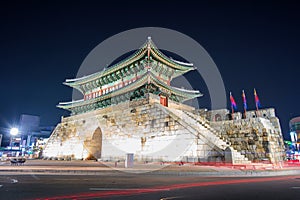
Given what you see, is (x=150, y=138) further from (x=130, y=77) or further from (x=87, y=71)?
(x=87, y=71)

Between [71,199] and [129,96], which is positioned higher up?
[129,96]

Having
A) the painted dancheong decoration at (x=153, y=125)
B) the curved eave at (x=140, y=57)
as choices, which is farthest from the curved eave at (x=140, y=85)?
the curved eave at (x=140, y=57)

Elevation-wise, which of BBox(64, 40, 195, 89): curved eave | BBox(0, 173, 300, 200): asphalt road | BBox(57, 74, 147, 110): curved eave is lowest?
BBox(0, 173, 300, 200): asphalt road

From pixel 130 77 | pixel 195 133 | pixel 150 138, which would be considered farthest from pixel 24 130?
pixel 195 133

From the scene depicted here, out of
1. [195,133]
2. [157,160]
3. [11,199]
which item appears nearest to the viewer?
[11,199]

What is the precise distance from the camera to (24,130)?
7344 cm

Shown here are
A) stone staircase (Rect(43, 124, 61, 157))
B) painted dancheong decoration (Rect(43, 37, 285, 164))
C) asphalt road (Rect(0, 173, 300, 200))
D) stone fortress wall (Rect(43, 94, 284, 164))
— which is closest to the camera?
asphalt road (Rect(0, 173, 300, 200))

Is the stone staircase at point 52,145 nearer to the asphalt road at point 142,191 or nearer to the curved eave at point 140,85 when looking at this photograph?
the curved eave at point 140,85

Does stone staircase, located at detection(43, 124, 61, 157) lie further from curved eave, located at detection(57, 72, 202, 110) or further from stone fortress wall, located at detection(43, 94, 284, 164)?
stone fortress wall, located at detection(43, 94, 284, 164)

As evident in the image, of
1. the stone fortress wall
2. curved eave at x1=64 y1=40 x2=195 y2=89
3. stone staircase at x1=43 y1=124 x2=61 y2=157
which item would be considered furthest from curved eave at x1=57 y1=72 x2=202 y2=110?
stone staircase at x1=43 y1=124 x2=61 y2=157

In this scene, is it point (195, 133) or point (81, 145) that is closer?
point (195, 133)

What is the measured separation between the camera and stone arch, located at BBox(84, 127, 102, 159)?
2323 centimetres

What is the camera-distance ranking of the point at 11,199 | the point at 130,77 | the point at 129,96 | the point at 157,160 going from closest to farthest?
the point at 11,199, the point at 157,160, the point at 129,96, the point at 130,77

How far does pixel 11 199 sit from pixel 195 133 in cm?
1163
